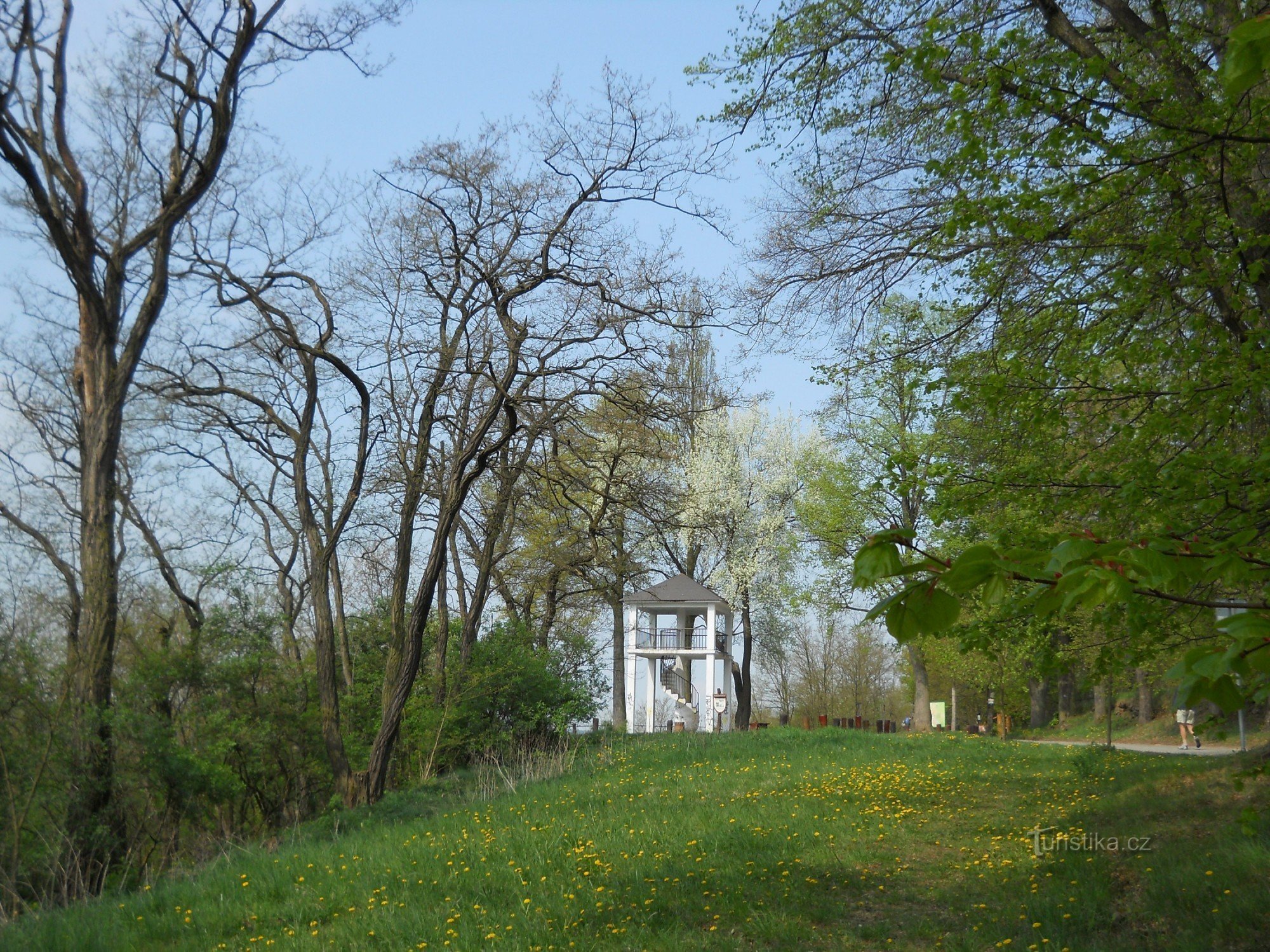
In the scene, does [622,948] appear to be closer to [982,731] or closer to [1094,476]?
[1094,476]

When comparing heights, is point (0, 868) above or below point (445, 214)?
below

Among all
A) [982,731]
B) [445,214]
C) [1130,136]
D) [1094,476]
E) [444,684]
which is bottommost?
[982,731]

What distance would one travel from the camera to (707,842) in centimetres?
827

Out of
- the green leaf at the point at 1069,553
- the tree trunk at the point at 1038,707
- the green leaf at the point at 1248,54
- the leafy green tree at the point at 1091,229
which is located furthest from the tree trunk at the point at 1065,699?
the green leaf at the point at 1248,54

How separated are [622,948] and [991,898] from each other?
99.7 inches

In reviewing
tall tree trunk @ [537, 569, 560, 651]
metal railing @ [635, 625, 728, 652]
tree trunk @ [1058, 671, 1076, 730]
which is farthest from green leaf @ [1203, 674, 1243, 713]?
tree trunk @ [1058, 671, 1076, 730]

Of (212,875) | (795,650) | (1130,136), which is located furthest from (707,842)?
(795,650)

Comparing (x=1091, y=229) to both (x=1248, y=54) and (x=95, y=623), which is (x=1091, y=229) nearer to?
(x=1248, y=54)

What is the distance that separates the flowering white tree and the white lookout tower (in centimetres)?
279

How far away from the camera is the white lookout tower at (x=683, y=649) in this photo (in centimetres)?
2935

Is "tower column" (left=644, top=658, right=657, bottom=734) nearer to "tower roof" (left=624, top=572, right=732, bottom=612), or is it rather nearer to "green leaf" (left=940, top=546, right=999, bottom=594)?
"tower roof" (left=624, top=572, right=732, bottom=612)

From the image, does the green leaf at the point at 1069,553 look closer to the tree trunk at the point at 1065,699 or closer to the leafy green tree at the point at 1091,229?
the leafy green tree at the point at 1091,229

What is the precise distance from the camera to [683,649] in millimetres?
30891

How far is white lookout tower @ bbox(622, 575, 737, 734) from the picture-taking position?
96.3ft
